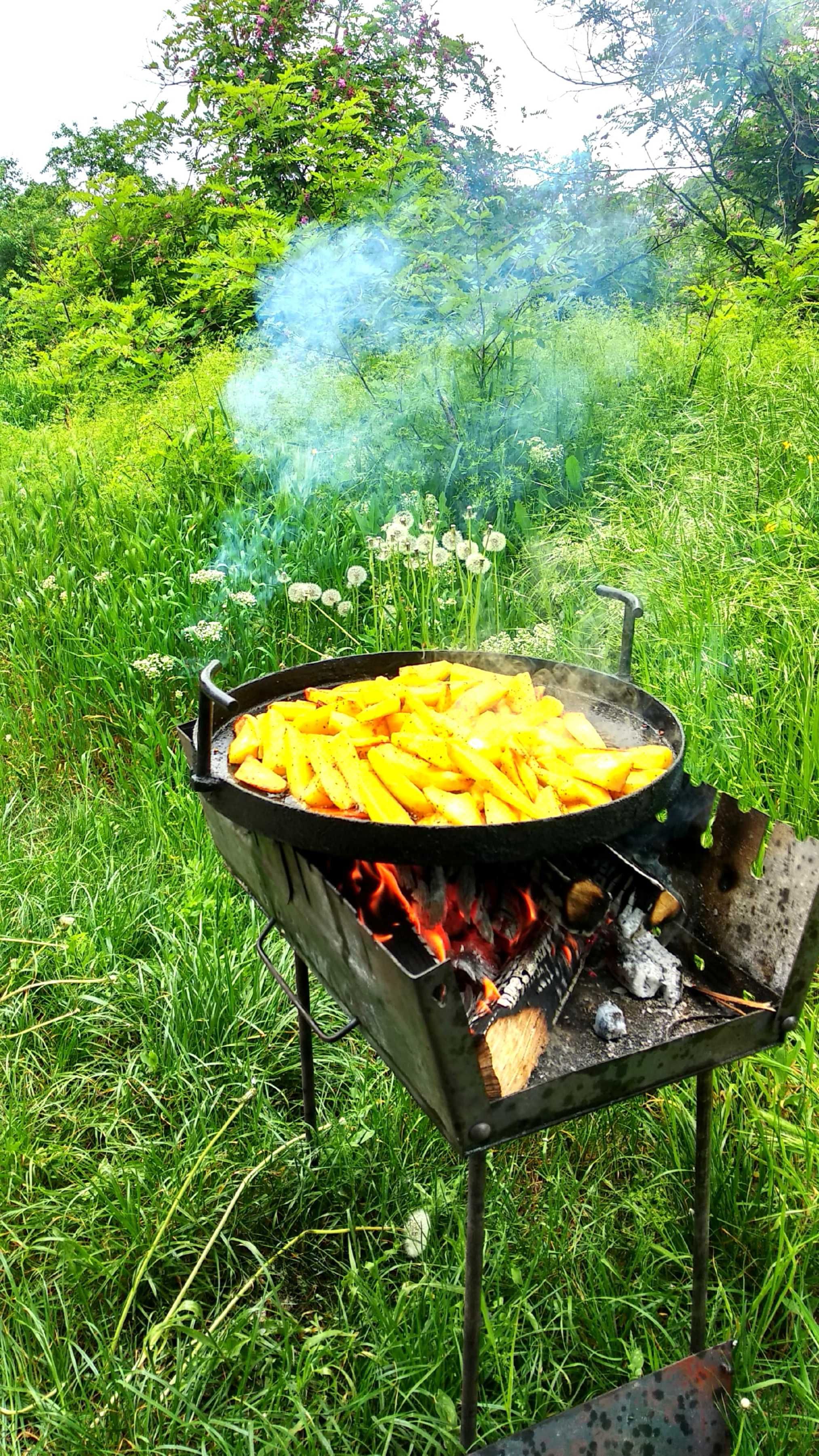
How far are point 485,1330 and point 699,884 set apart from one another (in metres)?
0.98

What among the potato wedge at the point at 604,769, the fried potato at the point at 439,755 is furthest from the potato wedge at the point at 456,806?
the potato wedge at the point at 604,769

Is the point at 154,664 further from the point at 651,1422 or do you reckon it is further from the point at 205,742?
the point at 651,1422

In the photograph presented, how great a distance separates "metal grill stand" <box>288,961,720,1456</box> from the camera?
144 cm

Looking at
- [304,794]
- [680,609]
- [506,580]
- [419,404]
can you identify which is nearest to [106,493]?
[419,404]

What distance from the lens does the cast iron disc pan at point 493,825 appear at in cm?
147

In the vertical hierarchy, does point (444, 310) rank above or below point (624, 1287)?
above

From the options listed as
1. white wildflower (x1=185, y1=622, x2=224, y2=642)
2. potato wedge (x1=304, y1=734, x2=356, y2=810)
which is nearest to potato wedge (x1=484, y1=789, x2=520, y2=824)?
potato wedge (x1=304, y1=734, x2=356, y2=810)

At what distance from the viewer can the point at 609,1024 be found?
1662 mm

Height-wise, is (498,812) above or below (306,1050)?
above

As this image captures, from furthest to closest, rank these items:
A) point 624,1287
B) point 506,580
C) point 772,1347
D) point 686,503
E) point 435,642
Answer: point 506,580
point 686,503
point 435,642
point 624,1287
point 772,1347

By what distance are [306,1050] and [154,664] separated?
6.59 ft

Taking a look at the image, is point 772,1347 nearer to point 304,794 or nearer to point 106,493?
point 304,794

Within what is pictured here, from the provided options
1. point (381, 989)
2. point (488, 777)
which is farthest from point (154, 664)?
point (381, 989)

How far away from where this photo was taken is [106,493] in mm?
5285
